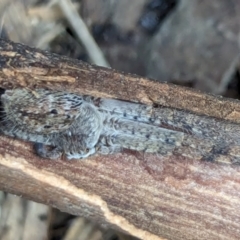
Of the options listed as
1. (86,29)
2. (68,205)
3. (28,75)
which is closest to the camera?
(28,75)

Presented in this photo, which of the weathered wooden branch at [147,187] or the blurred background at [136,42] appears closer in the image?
the weathered wooden branch at [147,187]

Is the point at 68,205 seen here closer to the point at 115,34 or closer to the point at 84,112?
the point at 84,112

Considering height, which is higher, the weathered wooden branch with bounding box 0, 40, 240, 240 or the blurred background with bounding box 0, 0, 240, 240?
the blurred background with bounding box 0, 0, 240, 240

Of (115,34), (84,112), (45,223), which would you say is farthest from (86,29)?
(45,223)

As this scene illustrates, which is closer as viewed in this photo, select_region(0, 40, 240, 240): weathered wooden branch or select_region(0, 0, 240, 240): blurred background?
select_region(0, 40, 240, 240): weathered wooden branch

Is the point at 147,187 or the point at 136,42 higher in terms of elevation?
the point at 136,42

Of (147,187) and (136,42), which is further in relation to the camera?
(136,42)

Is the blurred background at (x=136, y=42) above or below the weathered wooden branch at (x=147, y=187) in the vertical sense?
above

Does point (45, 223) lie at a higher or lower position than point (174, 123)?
lower
